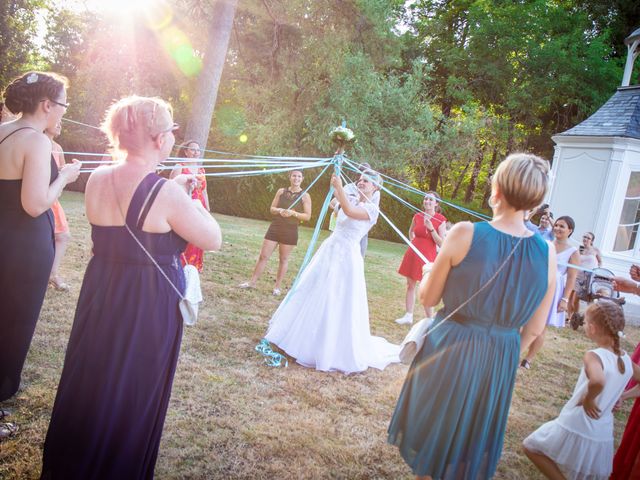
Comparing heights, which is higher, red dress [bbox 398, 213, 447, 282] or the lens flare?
the lens flare

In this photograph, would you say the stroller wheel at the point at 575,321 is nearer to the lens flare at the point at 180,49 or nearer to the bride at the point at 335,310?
the bride at the point at 335,310

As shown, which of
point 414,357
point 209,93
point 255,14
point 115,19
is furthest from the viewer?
point 115,19

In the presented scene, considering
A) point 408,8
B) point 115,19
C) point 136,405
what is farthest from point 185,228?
point 408,8

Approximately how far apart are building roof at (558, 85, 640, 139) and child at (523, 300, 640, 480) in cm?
1031

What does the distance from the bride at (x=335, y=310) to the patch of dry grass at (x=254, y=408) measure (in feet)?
0.60

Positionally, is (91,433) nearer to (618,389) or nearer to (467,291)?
(467,291)

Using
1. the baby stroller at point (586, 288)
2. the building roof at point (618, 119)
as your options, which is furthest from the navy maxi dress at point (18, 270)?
the building roof at point (618, 119)

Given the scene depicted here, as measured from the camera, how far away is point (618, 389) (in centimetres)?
298

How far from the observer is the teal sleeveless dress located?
2357 millimetres

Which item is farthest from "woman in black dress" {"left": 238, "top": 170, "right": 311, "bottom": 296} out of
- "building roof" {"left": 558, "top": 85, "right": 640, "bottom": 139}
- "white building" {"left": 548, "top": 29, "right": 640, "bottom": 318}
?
"building roof" {"left": 558, "top": 85, "right": 640, "bottom": 139}

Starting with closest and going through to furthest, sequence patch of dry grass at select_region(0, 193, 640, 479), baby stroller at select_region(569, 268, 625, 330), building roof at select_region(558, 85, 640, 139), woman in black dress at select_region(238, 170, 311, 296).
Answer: patch of dry grass at select_region(0, 193, 640, 479), woman in black dress at select_region(238, 170, 311, 296), baby stroller at select_region(569, 268, 625, 330), building roof at select_region(558, 85, 640, 139)

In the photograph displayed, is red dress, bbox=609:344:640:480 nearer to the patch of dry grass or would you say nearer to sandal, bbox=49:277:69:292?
the patch of dry grass

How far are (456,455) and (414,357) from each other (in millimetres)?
515

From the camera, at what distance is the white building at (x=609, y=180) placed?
1162 centimetres
